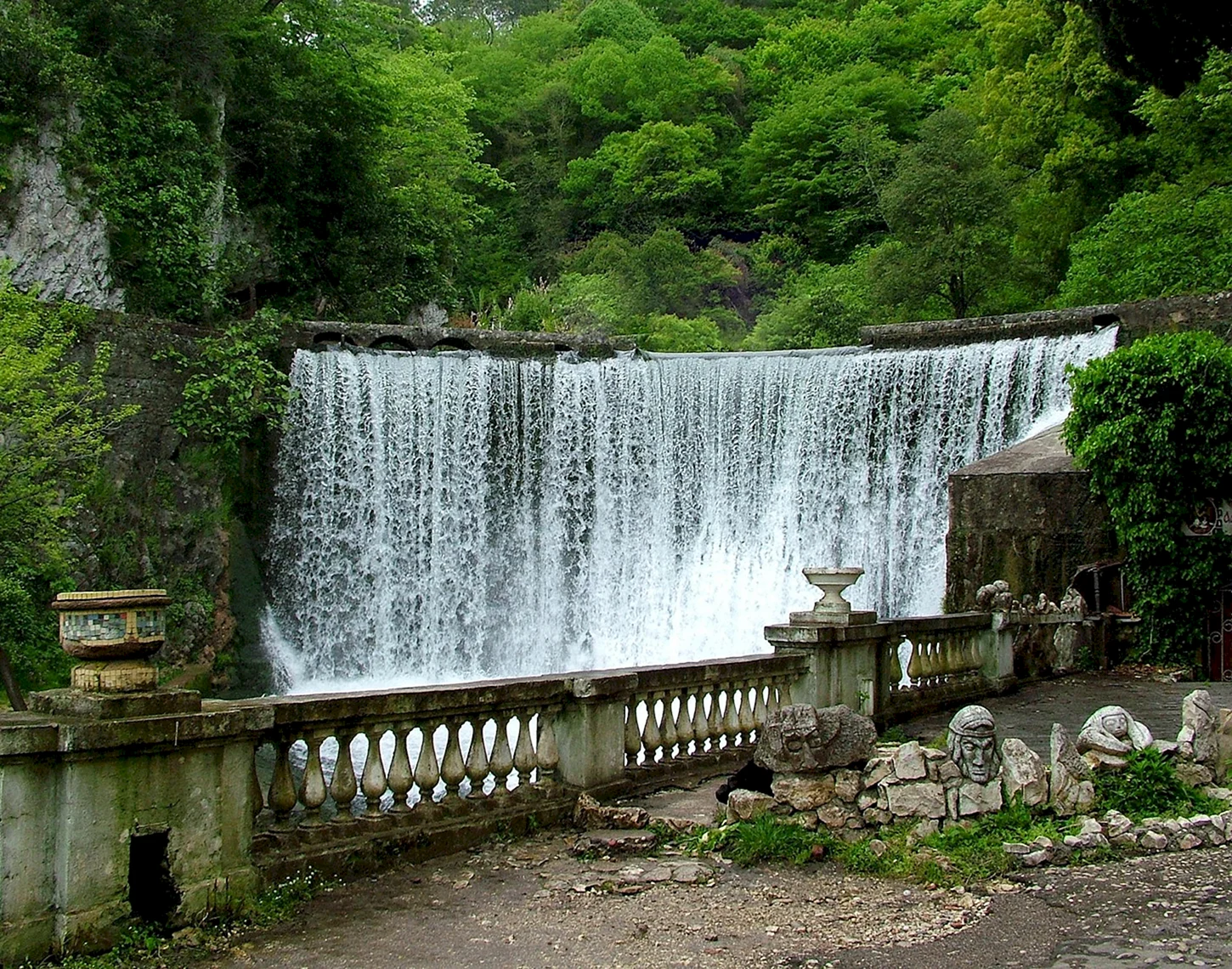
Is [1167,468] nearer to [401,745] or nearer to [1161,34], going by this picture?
[1161,34]

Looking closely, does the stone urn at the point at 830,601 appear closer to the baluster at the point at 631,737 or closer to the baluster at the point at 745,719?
the baluster at the point at 745,719

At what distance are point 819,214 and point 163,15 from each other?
938 inches

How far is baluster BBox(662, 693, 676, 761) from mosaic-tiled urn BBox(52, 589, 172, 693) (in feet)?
12.9

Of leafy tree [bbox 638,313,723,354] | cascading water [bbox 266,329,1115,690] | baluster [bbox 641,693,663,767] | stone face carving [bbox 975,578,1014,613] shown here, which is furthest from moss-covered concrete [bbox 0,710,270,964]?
leafy tree [bbox 638,313,723,354]

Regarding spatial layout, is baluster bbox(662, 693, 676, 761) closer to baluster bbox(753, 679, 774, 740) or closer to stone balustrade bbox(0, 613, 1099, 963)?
stone balustrade bbox(0, 613, 1099, 963)

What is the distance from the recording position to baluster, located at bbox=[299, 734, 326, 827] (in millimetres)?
6098

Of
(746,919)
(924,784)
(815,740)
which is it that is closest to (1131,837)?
(924,784)

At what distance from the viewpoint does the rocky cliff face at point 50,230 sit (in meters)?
19.8

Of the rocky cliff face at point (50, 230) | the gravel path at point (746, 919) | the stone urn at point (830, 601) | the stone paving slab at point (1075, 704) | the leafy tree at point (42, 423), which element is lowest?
the stone paving slab at point (1075, 704)

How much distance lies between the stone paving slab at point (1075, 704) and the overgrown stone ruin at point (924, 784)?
1.84m

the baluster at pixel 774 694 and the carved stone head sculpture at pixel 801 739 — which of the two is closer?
the carved stone head sculpture at pixel 801 739

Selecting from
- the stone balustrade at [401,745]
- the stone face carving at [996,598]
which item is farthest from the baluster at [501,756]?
the stone face carving at [996,598]

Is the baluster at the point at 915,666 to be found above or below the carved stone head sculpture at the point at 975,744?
below

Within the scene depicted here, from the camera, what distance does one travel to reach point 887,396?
21.4 m
